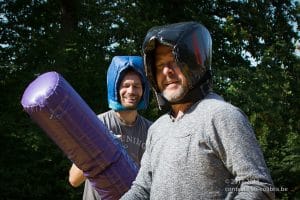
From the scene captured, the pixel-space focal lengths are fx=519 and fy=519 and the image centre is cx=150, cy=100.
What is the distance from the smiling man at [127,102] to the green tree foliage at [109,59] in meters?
6.54

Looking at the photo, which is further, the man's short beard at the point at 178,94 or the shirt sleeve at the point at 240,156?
the man's short beard at the point at 178,94

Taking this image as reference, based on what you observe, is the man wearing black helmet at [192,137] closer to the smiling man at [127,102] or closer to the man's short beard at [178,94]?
the man's short beard at [178,94]

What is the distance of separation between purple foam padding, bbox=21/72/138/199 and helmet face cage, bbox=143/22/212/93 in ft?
2.50

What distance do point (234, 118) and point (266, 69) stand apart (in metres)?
10.2

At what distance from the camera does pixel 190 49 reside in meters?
2.25

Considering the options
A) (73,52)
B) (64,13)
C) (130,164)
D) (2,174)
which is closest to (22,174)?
(2,174)

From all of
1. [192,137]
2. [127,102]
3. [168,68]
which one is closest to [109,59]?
[127,102]

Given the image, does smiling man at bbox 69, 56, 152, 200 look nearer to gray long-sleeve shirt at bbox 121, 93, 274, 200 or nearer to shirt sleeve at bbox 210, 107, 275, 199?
gray long-sleeve shirt at bbox 121, 93, 274, 200

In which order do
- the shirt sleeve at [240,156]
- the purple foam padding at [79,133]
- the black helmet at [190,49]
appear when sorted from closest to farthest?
1. the shirt sleeve at [240,156]
2. the black helmet at [190,49]
3. the purple foam padding at [79,133]

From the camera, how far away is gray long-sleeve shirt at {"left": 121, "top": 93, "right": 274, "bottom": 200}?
1.92 metres

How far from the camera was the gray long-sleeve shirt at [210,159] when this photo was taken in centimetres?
192

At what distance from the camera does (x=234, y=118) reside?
197cm

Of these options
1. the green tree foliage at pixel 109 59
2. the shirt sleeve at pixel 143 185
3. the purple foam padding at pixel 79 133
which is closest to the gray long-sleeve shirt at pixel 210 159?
the shirt sleeve at pixel 143 185

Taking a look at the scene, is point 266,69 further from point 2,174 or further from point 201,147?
point 201,147
